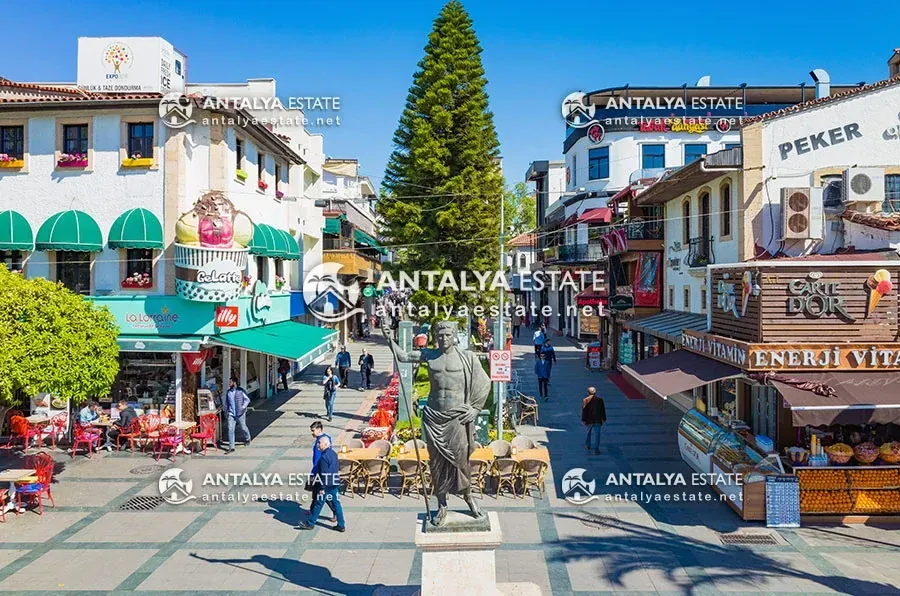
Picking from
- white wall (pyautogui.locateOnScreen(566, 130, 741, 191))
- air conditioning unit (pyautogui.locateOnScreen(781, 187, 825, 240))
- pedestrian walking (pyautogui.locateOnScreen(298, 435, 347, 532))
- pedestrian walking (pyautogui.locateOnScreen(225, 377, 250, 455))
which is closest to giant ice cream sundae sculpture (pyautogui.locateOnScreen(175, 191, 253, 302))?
pedestrian walking (pyautogui.locateOnScreen(225, 377, 250, 455))

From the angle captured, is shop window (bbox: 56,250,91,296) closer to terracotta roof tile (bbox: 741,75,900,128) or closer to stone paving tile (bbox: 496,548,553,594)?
stone paving tile (bbox: 496,548,553,594)

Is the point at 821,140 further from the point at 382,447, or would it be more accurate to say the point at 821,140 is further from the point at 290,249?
the point at 290,249

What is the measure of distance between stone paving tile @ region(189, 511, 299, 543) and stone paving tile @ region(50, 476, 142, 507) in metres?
2.77

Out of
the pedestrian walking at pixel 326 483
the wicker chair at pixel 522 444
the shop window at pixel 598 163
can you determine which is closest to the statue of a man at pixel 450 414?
the pedestrian walking at pixel 326 483

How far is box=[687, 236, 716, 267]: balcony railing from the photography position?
2061 cm

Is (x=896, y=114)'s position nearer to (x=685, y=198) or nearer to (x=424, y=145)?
(x=685, y=198)

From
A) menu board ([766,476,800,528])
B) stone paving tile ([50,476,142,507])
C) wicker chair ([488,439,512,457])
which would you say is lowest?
stone paving tile ([50,476,142,507])

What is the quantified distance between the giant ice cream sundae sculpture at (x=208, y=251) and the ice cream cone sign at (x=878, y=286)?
14.7m

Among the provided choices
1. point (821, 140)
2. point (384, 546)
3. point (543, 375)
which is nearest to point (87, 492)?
point (384, 546)

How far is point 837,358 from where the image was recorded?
12602 mm

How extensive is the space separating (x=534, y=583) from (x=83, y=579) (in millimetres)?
6706

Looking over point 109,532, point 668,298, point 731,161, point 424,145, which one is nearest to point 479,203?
point 424,145

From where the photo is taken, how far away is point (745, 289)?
13.5 meters

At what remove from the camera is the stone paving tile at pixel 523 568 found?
32.8ft
